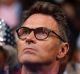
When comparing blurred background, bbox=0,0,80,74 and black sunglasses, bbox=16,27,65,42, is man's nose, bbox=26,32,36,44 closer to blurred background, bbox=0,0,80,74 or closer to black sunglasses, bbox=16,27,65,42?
black sunglasses, bbox=16,27,65,42

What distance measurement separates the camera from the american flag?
8.92ft

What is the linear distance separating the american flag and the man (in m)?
0.14

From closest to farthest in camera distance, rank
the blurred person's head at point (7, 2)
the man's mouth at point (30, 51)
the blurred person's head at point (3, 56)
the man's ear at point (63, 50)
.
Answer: the man's mouth at point (30, 51)
the man's ear at point (63, 50)
the blurred person's head at point (3, 56)
the blurred person's head at point (7, 2)

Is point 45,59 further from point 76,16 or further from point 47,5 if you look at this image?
point 76,16

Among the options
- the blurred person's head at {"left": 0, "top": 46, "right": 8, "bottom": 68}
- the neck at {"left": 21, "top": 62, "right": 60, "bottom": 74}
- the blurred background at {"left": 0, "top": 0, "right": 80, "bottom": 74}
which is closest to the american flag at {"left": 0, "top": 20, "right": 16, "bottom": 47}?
the blurred person's head at {"left": 0, "top": 46, "right": 8, "bottom": 68}

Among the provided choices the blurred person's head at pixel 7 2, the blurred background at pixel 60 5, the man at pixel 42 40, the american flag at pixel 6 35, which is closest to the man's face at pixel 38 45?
the man at pixel 42 40

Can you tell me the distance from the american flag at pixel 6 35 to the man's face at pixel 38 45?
6.9 inches

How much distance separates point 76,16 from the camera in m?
4.20

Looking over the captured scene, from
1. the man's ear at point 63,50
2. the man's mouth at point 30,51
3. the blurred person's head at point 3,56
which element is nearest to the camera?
the man's mouth at point 30,51

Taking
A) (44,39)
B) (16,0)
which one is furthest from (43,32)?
(16,0)

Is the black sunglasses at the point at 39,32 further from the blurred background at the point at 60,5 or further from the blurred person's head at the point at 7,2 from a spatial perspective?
the blurred person's head at the point at 7,2

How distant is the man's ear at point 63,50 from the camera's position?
2557mm

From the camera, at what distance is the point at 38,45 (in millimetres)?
2453

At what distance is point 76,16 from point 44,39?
5.81 feet
